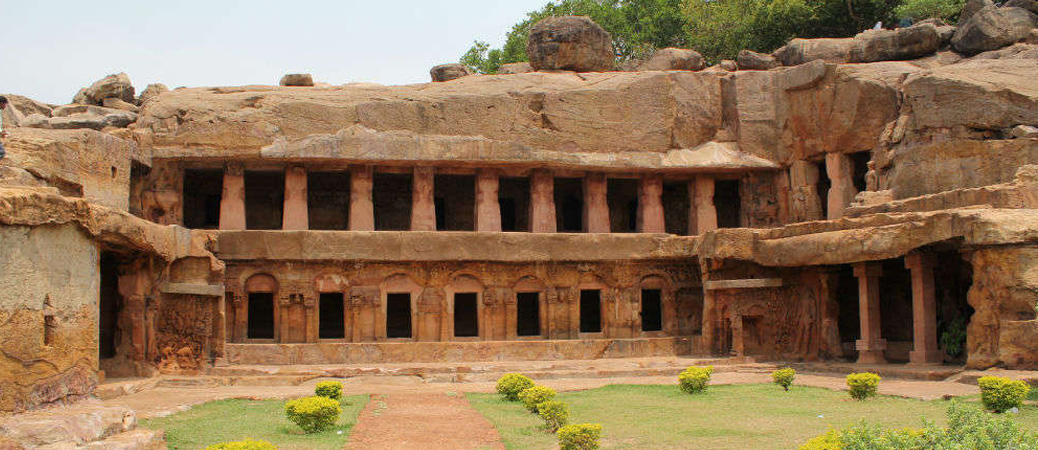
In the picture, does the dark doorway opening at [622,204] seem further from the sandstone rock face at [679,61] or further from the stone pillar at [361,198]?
the stone pillar at [361,198]

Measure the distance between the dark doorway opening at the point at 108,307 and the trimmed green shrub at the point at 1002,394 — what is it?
1528cm

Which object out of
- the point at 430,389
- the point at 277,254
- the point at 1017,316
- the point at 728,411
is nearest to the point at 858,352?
the point at 1017,316

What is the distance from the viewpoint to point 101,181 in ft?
67.7

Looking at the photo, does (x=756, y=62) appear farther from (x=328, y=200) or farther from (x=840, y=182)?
(x=328, y=200)

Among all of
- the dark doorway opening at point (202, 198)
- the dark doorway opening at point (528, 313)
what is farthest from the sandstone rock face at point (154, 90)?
the dark doorway opening at point (528, 313)

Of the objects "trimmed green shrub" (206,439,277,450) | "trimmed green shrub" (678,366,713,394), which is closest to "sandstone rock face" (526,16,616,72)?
"trimmed green shrub" (678,366,713,394)

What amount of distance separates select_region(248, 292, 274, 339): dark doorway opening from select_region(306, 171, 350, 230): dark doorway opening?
258 centimetres

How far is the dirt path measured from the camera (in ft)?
36.5

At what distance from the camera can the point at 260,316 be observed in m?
25.8

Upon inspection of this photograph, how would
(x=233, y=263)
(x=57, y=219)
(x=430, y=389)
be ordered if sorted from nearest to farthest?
(x=57, y=219)
(x=430, y=389)
(x=233, y=263)

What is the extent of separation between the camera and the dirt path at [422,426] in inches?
438

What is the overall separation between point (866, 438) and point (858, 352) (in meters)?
14.2

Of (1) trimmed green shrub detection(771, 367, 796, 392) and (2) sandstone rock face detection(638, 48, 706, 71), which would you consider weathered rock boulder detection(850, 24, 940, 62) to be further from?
(1) trimmed green shrub detection(771, 367, 796, 392)

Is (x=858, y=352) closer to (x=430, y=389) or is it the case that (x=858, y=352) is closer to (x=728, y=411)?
(x=728, y=411)
